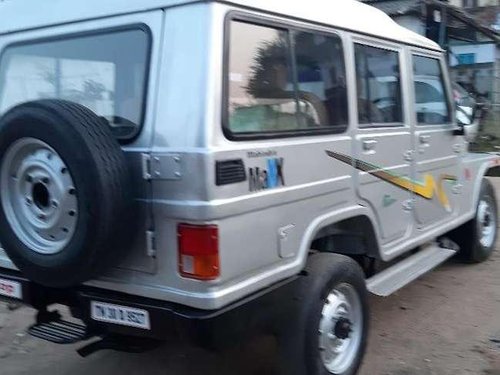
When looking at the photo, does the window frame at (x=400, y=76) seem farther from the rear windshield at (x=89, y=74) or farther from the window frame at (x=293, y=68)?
the rear windshield at (x=89, y=74)

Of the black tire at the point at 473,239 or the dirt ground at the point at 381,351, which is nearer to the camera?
the dirt ground at the point at 381,351

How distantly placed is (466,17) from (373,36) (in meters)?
8.27

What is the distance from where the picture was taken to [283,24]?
3.36 metres

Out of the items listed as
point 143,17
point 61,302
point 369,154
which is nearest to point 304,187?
point 369,154

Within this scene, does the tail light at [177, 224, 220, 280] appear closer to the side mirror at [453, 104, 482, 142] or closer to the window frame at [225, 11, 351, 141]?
the window frame at [225, 11, 351, 141]

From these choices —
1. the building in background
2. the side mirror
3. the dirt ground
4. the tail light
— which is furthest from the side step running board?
the building in background

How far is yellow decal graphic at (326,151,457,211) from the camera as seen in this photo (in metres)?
3.82

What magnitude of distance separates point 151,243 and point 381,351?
6.72 feet

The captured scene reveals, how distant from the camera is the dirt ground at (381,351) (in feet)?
13.3

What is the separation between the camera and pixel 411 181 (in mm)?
4637

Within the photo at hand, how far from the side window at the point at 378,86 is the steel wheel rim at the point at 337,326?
43.2 inches

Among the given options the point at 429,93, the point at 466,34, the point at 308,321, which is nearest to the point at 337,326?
the point at 308,321

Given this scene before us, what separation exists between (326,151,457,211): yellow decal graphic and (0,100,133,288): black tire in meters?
1.31

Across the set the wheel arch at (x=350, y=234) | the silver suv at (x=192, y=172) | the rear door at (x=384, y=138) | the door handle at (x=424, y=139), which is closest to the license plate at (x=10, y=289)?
the silver suv at (x=192, y=172)
